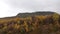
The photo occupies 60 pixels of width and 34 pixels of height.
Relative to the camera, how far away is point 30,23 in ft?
29.4

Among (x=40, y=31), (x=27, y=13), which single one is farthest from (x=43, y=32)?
(x=27, y=13)

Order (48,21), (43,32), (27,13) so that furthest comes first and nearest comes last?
(27,13) → (48,21) → (43,32)

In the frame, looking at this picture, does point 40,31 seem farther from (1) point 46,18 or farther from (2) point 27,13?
(2) point 27,13

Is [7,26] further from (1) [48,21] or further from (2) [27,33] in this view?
(1) [48,21]

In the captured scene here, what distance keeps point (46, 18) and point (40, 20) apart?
0.25 metres

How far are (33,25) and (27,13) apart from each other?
9.21ft

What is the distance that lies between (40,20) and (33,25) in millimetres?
412

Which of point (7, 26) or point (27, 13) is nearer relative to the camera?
point (7, 26)

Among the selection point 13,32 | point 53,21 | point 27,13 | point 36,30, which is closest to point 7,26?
point 13,32

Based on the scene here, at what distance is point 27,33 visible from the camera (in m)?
8.54

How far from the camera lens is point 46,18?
9.06m

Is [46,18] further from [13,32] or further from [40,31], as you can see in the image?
[13,32]

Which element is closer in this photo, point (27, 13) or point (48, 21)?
point (48, 21)

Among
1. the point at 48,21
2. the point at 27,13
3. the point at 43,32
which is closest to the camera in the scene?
the point at 43,32
